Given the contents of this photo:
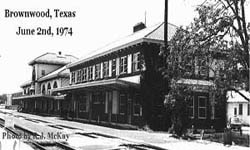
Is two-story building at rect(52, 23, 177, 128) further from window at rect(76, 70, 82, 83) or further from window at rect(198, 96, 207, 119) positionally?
window at rect(76, 70, 82, 83)

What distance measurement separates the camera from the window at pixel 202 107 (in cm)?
2714

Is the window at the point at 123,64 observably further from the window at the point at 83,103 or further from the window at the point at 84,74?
the window at the point at 84,74

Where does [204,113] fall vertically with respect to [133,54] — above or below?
below

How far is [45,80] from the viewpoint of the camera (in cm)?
6091

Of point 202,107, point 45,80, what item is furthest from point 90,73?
point 45,80

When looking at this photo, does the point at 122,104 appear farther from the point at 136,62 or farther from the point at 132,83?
the point at 132,83

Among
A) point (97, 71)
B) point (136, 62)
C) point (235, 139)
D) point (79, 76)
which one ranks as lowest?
point (235, 139)

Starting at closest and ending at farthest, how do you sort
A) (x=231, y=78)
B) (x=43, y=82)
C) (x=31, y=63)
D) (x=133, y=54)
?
(x=231, y=78)
(x=133, y=54)
(x=43, y=82)
(x=31, y=63)

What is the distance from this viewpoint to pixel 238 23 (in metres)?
18.6

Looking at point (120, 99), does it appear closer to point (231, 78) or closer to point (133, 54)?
point (133, 54)

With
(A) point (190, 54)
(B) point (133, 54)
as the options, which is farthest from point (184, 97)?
(B) point (133, 54)

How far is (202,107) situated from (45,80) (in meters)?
38.6

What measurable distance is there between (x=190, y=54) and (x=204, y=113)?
361 inches

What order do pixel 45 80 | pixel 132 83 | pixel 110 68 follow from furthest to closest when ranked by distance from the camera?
1. pixel 45 80
2. pixel 110 68
3. pixel 132 83
